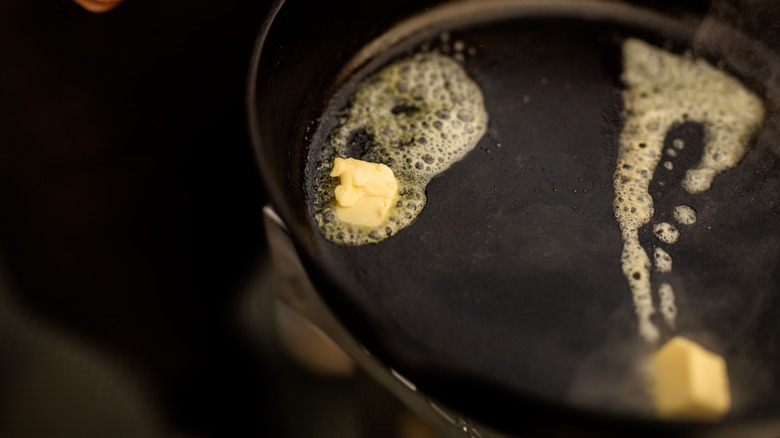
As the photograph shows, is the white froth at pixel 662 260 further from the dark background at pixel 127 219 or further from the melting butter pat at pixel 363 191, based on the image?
the dark background at pixel 127 219

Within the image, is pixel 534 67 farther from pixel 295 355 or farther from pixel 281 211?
pixel 295 355

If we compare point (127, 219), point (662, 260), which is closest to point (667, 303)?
point (662, 260)

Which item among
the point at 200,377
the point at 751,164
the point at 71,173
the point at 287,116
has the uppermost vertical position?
the point at 287,116

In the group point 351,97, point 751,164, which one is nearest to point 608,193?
point 751,164

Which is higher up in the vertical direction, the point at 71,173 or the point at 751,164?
the point at 751,164

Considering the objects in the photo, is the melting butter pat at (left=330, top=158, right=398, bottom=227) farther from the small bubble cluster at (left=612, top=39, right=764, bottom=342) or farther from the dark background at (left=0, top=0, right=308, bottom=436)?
the small bubble cluster at (left=612, top=39, right=764, bottom=342)

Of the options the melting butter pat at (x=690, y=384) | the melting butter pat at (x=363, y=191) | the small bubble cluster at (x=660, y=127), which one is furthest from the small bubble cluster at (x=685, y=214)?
the melting butter pat at (x=363, y=191)
